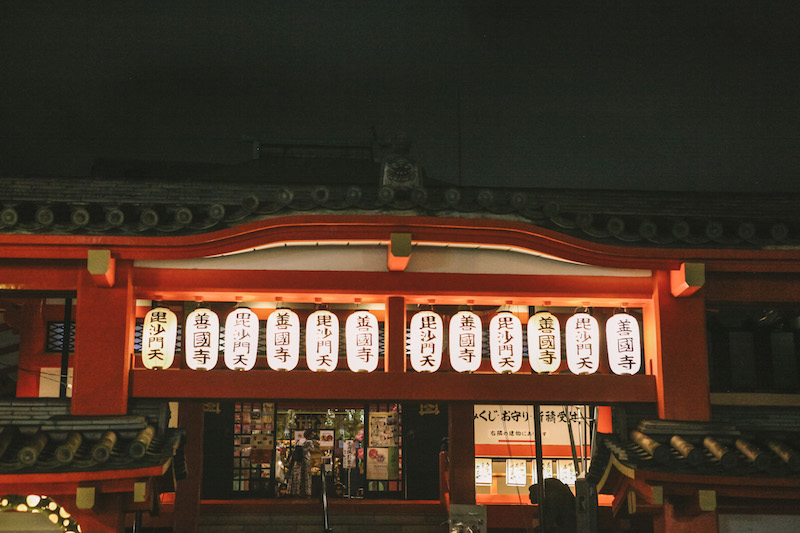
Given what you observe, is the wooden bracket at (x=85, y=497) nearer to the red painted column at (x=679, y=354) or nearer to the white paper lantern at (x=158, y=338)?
the white paper lantern at (x=158, y=338)

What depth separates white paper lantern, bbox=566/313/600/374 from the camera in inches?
453

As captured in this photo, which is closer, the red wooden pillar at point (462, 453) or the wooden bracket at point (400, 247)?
the wooden bracket at point (400, 247)

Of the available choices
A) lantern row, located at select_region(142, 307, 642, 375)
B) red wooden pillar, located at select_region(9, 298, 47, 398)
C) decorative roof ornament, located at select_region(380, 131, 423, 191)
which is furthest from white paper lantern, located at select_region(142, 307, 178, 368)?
red wooden pillar, located at select_region(9, 298, 47, 398)

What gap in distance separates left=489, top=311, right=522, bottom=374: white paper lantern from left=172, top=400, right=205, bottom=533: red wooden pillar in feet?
30.4

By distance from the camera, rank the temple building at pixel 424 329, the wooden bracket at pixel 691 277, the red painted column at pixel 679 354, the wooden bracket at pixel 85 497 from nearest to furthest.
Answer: the wooden bracket at pixel 85 497 → the temple building at pixel 424 329 → the wooden bracket at pixel 691 277 → the red painted column at pixel 679 354

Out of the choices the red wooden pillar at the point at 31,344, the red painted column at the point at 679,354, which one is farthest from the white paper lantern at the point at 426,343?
the red wooden pillar at the point at 31,344

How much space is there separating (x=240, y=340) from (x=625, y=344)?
660cm

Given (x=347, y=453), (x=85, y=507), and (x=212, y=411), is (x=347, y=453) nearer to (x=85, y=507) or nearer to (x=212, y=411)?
(x=212, y=411)

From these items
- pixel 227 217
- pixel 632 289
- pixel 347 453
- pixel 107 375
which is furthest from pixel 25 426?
pixel 347 453

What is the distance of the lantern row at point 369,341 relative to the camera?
11.2 m

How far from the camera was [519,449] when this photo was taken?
20.0m

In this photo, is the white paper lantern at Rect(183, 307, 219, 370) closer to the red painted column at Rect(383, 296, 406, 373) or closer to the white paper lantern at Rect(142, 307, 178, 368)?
the white paper lantern at Rect(142, 307, 178, 368)

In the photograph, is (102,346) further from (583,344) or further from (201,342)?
(583,344)

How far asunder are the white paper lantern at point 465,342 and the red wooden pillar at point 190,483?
8792mm
